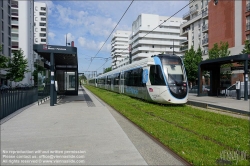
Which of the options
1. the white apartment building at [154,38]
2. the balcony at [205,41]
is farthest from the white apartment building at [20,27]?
the balcony at [205,41]

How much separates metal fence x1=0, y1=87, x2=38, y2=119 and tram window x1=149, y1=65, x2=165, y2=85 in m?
7.59

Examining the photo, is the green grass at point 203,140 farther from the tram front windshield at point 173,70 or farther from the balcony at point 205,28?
the balcony at point 205,28

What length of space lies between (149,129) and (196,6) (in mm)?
60532

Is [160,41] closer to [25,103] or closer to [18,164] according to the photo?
[25,103]

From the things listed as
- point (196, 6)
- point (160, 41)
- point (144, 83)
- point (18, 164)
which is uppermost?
point (196, 6)

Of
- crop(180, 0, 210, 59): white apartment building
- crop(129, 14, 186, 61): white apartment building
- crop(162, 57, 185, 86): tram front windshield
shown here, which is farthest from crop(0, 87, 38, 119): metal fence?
crop(129, 14, 186, 61): white apartment building

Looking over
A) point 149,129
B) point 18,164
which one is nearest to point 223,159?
point 149,129

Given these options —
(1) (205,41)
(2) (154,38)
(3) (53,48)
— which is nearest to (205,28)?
(1) (205,41)

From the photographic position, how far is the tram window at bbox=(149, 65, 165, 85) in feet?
40.9

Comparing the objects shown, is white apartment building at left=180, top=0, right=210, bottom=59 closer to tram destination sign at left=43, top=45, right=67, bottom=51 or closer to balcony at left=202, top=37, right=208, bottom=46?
balcony at left=202, top=37, right=208, bottom=46

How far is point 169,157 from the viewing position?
448 centimetres

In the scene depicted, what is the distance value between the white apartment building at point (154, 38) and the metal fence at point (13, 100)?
6877 cm

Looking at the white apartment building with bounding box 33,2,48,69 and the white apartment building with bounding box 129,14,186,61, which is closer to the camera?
the white apartment building with bounding box 129,14,186,61

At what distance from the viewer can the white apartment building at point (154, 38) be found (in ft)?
266
